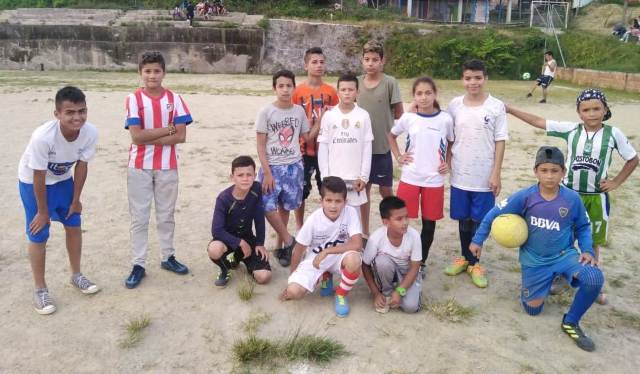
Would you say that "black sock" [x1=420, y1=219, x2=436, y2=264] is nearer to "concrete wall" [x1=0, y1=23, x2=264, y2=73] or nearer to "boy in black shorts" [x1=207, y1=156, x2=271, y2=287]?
"boy in black shorts" [x1=207, y1=156, x2=271, y2=287]

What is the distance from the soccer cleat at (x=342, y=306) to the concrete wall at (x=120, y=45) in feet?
73.4

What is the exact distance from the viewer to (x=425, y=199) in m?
4.17

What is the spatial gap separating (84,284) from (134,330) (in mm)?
795

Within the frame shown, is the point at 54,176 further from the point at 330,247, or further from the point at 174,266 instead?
the point at 330,247

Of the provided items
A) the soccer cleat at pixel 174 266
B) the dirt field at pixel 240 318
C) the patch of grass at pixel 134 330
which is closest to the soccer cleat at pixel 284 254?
the dirt field at pixel 240 318

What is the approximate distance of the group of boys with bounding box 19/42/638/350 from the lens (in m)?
3.53

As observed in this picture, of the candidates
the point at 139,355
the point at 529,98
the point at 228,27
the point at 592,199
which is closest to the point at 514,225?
the point at 592,199

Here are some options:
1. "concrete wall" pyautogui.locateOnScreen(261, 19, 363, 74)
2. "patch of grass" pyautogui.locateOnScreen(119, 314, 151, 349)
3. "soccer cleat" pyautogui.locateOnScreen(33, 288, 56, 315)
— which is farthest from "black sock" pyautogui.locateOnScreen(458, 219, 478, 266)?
"concrete wall" pyautogui.locateOnScreen(261, 19, 363, 74)

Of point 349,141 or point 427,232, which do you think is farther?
point 427,232

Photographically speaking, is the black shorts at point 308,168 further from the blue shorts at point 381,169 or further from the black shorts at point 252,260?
the black shorts at point 252,260

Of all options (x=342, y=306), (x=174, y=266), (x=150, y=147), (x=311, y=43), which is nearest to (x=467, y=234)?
(x=342, y=306)

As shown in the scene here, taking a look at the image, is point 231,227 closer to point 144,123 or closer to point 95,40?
point 144,123

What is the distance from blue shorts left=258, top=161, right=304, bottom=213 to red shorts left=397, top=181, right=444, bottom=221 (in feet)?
2.96

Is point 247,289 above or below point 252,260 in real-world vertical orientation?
below
